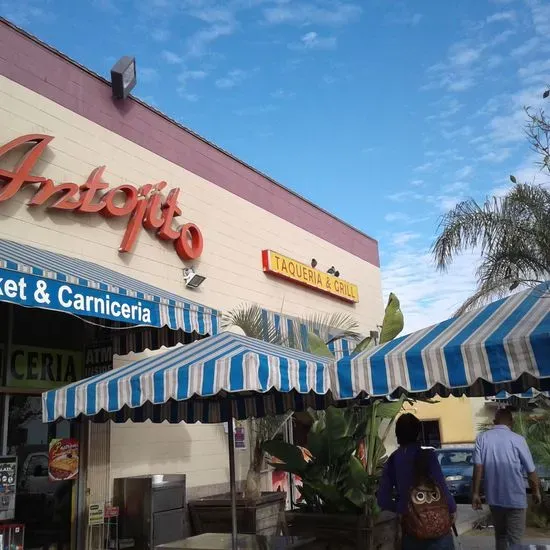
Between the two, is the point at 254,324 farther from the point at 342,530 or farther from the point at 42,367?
the point at 342,530

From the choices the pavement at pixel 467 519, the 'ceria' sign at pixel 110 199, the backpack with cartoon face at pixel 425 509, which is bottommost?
the pavement at pixel 467 519

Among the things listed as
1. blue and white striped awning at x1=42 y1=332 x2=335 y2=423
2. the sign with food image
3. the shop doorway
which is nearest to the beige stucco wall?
the sign with food image

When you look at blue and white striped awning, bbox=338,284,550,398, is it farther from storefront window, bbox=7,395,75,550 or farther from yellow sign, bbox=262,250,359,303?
yellow sign, bbox=262,250,359,303

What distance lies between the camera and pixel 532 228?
964 cm

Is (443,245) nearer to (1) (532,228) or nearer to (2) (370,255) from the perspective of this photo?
(1) (532,228)

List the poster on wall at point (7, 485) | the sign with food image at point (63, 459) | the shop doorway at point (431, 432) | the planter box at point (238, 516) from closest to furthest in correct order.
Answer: the poster on wall at point (7, 485), the sign with food image at point (63, 459), the planter box at point (238, 516), the shop doorway at point (431, 432)

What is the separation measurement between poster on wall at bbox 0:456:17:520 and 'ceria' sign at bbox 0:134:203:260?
3.20 m

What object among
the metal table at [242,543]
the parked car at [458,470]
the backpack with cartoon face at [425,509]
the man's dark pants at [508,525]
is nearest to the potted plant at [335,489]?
the metal table at [242,543]

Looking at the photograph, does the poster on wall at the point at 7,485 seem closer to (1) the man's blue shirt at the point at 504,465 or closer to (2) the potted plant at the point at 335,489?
(2) the potted plant at the point at 335,489

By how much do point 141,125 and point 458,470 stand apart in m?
12.2

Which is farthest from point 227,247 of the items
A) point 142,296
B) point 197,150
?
point 142,296

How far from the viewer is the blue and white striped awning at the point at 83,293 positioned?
5973 mm

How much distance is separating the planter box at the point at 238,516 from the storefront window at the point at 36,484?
206 cm

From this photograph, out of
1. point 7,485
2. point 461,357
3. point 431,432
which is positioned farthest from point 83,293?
point 431,432
